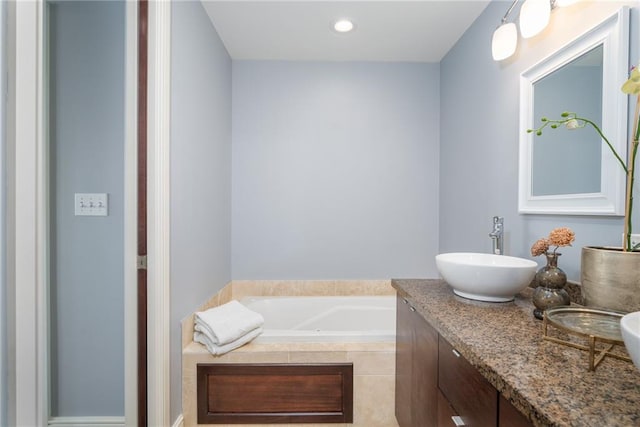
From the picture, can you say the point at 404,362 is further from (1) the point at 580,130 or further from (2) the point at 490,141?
(2) the point at 490,141

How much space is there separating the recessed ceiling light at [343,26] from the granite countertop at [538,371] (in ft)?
6.13

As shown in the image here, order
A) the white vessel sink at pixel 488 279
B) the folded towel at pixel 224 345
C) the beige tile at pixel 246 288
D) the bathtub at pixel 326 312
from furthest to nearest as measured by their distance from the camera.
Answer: the beige tile at pixel 246 288
the bathtub at pixel 326 312
the folded towel at pixel 224 345
the white vessel sink at pixel 488 279

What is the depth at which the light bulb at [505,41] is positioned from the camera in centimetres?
155

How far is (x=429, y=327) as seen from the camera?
1199mm

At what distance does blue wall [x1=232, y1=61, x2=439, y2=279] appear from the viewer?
2652 mm

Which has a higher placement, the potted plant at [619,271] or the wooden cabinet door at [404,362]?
the potted plant at [619,271]

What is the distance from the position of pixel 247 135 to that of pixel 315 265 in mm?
1218

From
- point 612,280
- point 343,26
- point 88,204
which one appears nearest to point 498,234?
point 612,280

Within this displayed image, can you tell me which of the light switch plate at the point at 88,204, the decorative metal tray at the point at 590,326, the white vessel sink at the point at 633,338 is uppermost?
the light switch plate at the point at 88,204

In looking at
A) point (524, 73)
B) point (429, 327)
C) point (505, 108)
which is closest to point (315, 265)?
point (429, 327)

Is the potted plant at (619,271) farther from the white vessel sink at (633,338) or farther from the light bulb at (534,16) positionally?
the light bulb at (534,16)

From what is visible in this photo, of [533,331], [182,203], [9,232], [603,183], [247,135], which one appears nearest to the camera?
[9,232]

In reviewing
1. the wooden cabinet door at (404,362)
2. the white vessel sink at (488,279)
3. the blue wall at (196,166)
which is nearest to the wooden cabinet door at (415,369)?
the wooden cabinet door at (404,362)

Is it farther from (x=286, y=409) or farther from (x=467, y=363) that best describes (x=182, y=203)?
(x=467, y=363)
